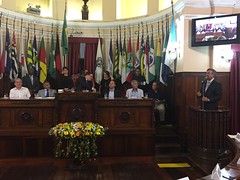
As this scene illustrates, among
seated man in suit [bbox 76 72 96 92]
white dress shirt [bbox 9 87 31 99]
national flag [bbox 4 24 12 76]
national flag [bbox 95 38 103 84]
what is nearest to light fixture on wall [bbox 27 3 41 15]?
national flag [bbox 4 24 12 76]

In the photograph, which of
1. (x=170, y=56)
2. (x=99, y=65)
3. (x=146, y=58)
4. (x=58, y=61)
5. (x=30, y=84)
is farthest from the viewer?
(x=99, y=65)

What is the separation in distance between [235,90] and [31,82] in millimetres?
4952

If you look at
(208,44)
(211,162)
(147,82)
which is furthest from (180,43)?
(211,162)

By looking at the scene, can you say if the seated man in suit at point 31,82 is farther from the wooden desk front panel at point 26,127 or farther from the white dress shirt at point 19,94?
the wooden desk front panel at point 26,127

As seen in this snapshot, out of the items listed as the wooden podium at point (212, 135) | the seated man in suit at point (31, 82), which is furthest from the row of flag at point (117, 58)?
the wooden podium at point (212, 135)

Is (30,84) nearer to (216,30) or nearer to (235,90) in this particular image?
(216,30)

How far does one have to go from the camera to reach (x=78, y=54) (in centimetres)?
954

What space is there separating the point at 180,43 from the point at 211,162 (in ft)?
9.35

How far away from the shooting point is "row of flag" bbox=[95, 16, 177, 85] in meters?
7.49

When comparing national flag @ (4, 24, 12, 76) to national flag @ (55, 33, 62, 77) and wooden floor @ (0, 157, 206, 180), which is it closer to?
national flag @ (55, 33, 62, 77)

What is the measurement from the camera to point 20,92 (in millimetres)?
6320

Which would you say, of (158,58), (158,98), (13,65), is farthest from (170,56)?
(13,65)

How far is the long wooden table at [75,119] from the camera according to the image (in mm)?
5730

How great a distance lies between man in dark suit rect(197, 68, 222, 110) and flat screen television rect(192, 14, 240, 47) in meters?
1.01
